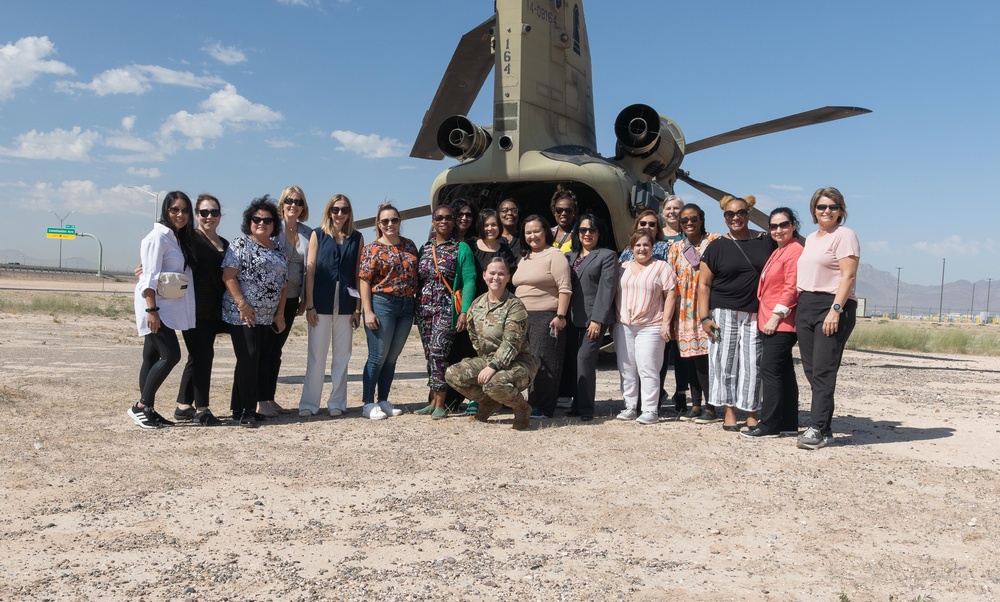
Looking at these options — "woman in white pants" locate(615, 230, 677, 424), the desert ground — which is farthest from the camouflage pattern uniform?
"woman in white pants" locate(615, 230, 677, 424)

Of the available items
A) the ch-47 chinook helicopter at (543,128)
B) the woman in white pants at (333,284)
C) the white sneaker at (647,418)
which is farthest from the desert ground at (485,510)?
the ch-47 chinook helicopter at (543,128)

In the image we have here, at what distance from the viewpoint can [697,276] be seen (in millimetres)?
5902

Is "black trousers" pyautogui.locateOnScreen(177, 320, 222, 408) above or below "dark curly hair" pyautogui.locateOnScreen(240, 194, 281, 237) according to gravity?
below

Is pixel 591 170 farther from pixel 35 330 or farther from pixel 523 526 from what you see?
pixel 35 330

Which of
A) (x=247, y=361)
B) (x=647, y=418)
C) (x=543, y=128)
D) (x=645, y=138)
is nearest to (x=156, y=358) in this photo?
(x=247, y=361)

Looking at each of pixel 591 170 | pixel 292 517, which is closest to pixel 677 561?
pixel 292 517

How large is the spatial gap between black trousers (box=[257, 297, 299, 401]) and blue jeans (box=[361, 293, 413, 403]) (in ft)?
2.15

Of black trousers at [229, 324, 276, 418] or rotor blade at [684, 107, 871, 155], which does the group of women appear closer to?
black trousers at [229, 324, 276, 418]

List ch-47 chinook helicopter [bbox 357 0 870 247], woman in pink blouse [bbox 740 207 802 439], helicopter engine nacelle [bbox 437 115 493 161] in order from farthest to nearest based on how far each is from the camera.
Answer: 1. helicopter engine nacelle [bbox 437 115 493 161]
2. ch-47 chinook helicopter [bbox 357 0 870 247]
3. woman in pink blouse [bbox 740 207 802 439]

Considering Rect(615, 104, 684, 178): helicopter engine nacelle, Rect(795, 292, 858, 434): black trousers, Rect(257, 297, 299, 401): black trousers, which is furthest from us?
Rect(615, 104, 684, 178): helicopter engine nacelle

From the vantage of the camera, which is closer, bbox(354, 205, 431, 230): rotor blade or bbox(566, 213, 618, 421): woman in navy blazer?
bbox(566, 213, 618, 421): woman in navy blazer

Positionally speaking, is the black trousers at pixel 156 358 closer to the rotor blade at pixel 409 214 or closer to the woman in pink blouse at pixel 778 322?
the woman in pink blouse at pixel 778 322

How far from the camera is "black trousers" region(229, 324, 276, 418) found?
18.2ft

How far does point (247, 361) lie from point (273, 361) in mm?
473
